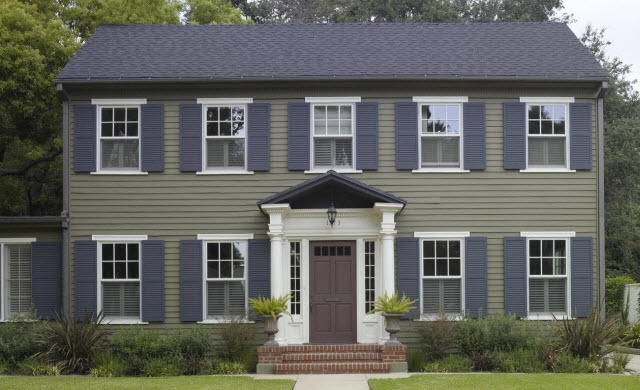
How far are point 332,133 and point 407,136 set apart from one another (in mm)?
1618

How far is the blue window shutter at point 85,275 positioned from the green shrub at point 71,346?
35.6 inches

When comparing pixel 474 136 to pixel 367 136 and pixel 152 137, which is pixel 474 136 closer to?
pixel 367 136

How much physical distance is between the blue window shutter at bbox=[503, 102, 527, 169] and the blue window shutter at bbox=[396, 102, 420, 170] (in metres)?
1.92

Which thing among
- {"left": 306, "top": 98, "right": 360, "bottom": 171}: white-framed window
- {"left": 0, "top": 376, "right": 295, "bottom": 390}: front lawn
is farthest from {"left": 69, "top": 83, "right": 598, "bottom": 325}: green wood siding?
{"left": 0, "top": 376, "right": 295, "bottom": 390}: front lawn

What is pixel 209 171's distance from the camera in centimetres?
1673

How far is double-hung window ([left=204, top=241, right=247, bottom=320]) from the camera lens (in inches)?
651

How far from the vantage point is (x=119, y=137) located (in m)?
16.8

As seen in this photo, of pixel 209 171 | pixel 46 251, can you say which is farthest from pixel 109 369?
pixel 209 171

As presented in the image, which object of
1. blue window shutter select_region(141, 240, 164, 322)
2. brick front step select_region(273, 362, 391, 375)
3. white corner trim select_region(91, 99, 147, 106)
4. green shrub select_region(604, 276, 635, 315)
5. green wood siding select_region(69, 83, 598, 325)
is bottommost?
brick front step select_region(273, 362, 391, 375)

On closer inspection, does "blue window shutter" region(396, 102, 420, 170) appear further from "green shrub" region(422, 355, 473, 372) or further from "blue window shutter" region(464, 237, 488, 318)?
"green shrub" region(422, 355, 473, 372)

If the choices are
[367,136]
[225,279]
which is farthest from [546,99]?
[225,279]

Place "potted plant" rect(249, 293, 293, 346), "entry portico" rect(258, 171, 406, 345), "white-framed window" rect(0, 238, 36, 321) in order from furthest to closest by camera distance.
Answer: "white-framed window" rect(0, 238, 36, 321) < "entry portico" rect(258, 171, 406, 345) < "potted plant" rect(249, 293, 293, 346)

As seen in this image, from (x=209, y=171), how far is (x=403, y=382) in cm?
635

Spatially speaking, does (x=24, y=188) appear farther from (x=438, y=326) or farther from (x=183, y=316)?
(x=438, y=326)
